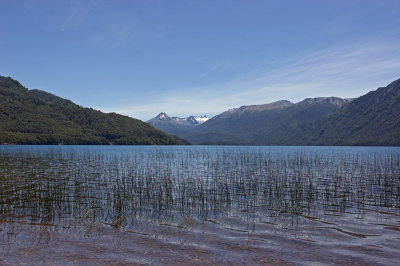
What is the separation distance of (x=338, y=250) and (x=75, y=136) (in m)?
155

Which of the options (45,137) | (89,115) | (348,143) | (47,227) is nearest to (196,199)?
(47,227)

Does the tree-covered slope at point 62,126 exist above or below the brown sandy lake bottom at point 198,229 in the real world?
above

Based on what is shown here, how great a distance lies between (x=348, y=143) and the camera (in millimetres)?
197125

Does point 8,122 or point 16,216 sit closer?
point 16,216

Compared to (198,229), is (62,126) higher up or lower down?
higher up

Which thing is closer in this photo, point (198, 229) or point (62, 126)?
point (198, 229)

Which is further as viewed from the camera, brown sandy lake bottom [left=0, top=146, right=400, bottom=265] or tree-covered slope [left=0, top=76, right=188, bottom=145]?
tree-covered slope [left=0, top=76, right=188, bottom=145]

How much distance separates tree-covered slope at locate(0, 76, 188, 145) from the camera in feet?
428

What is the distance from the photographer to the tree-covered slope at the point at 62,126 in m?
130

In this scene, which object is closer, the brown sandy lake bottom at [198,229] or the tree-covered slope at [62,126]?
the brown sandy lake bottom at [198,229]

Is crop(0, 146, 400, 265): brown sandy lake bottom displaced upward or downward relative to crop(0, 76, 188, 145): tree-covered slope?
downward

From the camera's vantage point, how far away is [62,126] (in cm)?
15762

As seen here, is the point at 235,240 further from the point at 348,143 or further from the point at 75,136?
the point at 348,143

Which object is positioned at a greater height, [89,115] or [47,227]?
[89,115]
